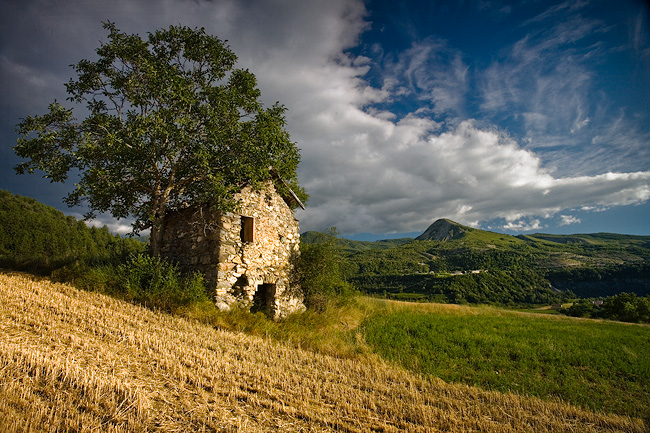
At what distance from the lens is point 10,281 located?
11.3 metres

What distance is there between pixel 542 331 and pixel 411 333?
10.2m

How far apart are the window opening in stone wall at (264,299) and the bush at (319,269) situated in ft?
7.14

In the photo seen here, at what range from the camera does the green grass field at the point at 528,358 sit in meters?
9.27

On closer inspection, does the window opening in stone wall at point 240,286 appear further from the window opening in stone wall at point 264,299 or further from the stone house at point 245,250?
the window opening in stone wall at point 264,299

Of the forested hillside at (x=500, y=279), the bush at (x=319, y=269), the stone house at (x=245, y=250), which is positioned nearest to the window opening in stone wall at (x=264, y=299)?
the stone house at (x=245, y=250)

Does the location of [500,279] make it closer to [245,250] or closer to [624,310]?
[624,310]

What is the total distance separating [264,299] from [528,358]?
12626 mm

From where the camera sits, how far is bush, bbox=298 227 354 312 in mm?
16614

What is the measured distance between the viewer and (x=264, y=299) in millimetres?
15172

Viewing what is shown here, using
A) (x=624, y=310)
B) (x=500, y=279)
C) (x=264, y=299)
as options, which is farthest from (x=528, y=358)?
(x=500, y=279)

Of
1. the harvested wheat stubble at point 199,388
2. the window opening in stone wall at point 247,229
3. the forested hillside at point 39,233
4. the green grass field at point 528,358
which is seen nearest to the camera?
the harvested wheat stubble at point 199,388

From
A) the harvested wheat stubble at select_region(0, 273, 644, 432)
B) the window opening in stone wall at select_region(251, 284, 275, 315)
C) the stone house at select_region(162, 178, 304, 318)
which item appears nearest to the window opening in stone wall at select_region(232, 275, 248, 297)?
the stone house at select_region(162, 178, 304, 318)

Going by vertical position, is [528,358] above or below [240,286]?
below

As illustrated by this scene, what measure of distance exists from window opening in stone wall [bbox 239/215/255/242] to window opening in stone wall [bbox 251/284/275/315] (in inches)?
111
